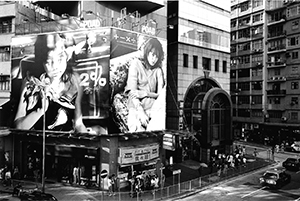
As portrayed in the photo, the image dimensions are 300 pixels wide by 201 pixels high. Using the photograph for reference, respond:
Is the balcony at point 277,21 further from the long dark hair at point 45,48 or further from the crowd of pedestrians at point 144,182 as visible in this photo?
the long dark hair at point 45,48

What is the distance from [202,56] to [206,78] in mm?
3207

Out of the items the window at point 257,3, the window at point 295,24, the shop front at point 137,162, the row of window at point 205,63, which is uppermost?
the window at point 257,3

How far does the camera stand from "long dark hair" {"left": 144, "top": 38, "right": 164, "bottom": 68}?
32594 millimetres

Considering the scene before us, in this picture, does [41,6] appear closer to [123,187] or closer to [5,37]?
[5,37]

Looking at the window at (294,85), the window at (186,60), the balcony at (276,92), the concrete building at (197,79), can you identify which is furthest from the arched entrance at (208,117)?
the balcony at (276,92)

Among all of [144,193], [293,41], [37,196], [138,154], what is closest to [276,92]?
[293,41]

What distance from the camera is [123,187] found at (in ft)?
101

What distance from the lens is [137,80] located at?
103 feet

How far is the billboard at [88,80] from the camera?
2970 cm

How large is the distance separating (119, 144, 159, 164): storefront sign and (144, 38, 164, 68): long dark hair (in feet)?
27.8

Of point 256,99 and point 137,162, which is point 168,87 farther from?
point 256,99

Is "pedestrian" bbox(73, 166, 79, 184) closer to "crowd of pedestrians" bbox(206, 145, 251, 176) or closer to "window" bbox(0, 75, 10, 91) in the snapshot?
"window" bbox(0, 75, 10, 91)

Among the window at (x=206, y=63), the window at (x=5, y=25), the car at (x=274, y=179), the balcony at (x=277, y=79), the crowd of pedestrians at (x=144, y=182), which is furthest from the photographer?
the balcony at (x=277, y=79)

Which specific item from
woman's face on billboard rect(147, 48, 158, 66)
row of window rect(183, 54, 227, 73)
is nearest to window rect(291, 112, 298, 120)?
row of window rect(183, 54, 227, 73)
